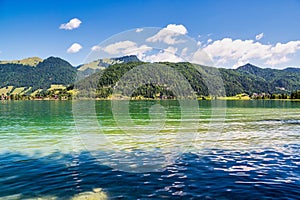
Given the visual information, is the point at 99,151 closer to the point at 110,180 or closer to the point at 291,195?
the point at 110,180

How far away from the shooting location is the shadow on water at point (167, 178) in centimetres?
1405

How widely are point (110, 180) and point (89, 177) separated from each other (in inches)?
59.1

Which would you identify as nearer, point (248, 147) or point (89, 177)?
point (89, 177)

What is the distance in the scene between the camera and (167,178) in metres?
Answer: 16.5

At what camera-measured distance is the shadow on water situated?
14.1 metres

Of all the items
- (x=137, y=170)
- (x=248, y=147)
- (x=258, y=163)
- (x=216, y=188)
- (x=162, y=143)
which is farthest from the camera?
(x=162, y=143)

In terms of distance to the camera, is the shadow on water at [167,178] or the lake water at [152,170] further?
the lake water at [152,170]

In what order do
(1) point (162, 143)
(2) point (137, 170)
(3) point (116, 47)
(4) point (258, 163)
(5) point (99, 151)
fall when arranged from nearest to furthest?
(2) point (137, 170), (4) point (258, 163), (3) point (116, 47), (5) point (99, 151), (1) point (162, 143)

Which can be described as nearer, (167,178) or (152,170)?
(167,178)

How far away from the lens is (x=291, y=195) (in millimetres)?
13547

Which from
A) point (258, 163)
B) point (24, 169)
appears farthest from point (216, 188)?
point (24, 169)

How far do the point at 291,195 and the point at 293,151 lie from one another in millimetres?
12323

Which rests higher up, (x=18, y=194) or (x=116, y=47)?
(x=116, y=47)

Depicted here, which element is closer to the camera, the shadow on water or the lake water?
the shadow on water
